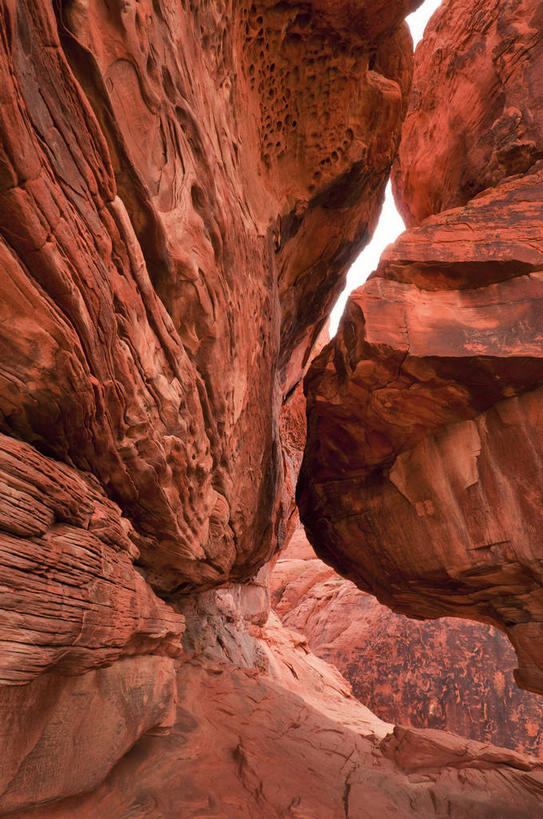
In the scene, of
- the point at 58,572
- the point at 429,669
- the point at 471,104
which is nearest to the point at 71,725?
the point at 58,572

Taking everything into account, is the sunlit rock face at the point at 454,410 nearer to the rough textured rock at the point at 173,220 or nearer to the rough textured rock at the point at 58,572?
the rough textured rock at the point at 173,220

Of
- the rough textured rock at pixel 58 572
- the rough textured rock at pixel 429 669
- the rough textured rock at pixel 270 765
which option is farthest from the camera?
the rough textured rock at pixel 429 669

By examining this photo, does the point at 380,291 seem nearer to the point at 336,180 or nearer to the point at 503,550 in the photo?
the point at 336,180

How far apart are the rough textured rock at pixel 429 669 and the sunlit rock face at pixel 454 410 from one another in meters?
9.33

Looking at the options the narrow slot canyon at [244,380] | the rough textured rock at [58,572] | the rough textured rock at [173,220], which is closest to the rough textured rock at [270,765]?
the narrow slot canyon at [244,380]

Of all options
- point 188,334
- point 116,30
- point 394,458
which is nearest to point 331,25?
point 116,30

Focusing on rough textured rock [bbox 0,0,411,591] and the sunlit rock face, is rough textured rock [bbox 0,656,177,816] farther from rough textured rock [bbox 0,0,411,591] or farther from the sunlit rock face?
the sunlit rock face

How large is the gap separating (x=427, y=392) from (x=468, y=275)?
217 centimetres

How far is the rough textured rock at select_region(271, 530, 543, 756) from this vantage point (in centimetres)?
1530

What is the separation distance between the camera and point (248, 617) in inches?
512

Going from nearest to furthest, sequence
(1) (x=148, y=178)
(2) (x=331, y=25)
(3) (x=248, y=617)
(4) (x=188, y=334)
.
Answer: (1) (x=148, y=178) → (4) (x=188, y=334) → (2) (x=331, y=25) → (3) (x=248, y=617)

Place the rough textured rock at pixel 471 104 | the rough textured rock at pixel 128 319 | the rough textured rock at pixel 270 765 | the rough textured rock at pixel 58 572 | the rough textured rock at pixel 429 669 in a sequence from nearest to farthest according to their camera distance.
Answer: the rough textured rock at pixel 58 572, the rough textured rock at pixel 128 319, the rough textured rock at pixel 270 765, the rough textured rock at pixel 471 104, the rough textured rock at pixel 429 669

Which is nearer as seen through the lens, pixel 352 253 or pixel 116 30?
pixel 116 30

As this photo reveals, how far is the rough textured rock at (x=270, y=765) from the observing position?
432 cm
